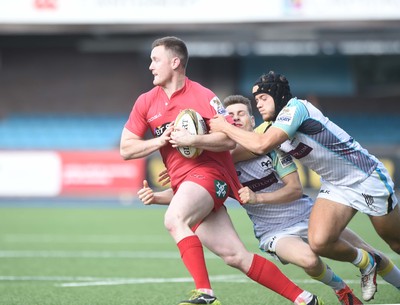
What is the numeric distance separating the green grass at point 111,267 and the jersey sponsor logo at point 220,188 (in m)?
1.16

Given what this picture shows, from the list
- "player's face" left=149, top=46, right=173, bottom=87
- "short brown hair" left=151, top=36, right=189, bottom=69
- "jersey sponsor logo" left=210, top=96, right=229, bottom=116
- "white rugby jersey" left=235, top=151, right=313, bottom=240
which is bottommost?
"white rugby jersey" left=235, top=151, right=313, bottom=240

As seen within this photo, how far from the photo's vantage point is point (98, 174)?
2033 cm

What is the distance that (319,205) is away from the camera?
21.5 feet

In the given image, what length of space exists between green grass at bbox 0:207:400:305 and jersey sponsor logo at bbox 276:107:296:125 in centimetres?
168

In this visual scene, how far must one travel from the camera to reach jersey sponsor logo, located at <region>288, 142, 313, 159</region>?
6383mm

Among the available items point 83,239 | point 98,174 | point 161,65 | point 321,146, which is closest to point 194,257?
point 321,146

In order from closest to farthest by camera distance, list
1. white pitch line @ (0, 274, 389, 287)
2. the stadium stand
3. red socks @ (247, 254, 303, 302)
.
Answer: red socks @ (247, 254, 303, 302) < white pitch line @ (0, 274, 389, 287) < the stadium stand

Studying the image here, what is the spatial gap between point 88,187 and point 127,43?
6.50m

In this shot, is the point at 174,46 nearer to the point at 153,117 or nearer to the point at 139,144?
the point at 153,117

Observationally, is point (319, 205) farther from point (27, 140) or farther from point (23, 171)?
point (27, 140)

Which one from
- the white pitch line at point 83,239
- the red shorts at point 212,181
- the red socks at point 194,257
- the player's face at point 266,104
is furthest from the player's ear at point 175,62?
the white pitch line at point 83,239

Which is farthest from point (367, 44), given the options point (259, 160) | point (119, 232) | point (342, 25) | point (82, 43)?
point (259, 160)

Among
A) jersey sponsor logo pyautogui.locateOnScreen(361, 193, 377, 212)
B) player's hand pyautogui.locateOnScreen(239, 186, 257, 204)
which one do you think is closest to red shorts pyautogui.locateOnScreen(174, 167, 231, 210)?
player's hand pyautogui.locateOnScreen(239, 186, 257, 204)

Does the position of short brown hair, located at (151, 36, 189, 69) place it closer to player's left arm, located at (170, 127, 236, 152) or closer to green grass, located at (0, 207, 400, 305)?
player's left arm, located at (170, 127, 236, 152)
